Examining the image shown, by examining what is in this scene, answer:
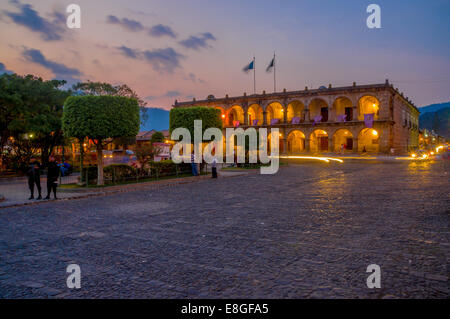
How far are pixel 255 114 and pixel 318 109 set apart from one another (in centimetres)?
1022

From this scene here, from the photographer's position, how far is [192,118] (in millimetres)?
19906

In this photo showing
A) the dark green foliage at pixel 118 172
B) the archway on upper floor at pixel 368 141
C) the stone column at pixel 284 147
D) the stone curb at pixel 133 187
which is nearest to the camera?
the stone curb at pixel 133 187

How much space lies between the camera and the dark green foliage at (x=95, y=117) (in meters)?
13.9

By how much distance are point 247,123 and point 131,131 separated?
38.9 m

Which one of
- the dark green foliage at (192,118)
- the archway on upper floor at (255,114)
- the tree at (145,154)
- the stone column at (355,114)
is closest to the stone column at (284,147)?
the archway on upper floor at (255,114)

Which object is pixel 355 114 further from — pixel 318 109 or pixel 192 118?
pixel 192 118

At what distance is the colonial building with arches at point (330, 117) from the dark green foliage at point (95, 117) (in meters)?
37.1

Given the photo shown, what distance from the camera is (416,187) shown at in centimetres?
1241

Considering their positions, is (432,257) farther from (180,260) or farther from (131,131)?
(131,131)

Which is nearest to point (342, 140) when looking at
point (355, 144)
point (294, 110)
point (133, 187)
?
point (355, 144)

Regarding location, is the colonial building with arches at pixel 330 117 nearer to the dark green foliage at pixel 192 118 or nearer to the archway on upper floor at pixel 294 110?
the archway on upper floor at pixel 294 110

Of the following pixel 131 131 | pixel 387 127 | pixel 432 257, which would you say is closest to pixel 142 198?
pixel 131 131

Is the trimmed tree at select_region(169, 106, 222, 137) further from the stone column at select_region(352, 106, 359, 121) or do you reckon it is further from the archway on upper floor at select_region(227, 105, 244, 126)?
the archway on upper floor at select_region(227, 105, 244, 126)

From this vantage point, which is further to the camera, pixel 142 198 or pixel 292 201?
pixel 142 198
